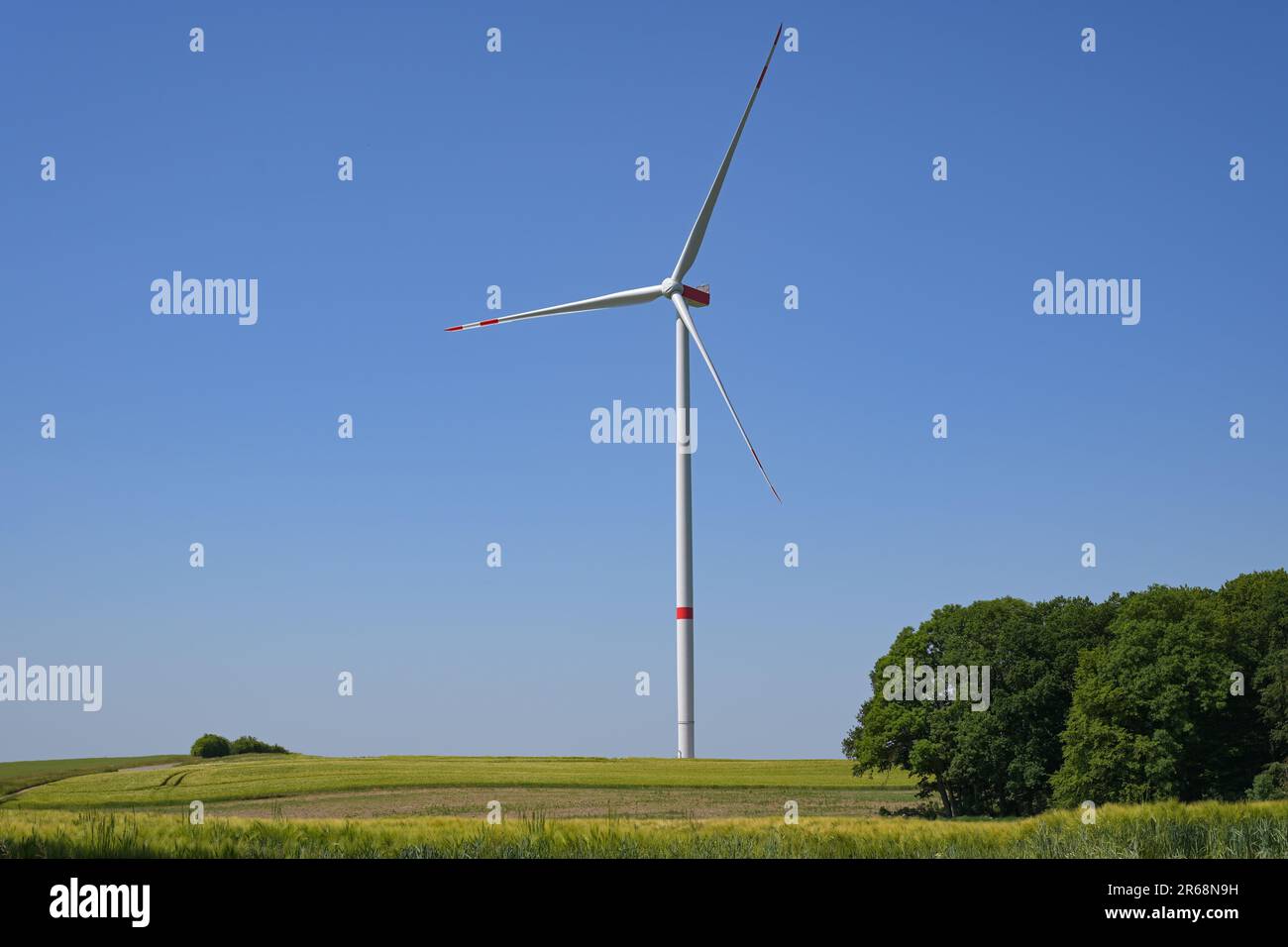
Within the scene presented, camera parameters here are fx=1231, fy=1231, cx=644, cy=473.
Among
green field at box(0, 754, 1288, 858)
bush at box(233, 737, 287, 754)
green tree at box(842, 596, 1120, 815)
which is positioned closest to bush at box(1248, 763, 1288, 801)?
green tree at box(842, 596, 1120, 815)

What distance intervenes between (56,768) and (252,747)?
40.5 feet

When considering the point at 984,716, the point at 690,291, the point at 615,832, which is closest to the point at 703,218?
the point at 690,291

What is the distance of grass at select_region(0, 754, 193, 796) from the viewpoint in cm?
6609

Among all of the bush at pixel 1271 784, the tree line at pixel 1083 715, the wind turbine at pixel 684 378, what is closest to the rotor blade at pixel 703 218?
the wind turbine at pixel 684 378

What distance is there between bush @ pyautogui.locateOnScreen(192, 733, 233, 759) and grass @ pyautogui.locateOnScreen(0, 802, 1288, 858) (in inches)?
1952

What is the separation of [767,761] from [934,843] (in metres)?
45.5

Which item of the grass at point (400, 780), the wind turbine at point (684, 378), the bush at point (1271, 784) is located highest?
the wind turbine at point (684, 378)

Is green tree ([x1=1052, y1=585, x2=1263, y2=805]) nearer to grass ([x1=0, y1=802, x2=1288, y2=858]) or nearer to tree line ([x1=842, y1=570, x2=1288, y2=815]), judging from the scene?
tree line ([x1=842, y1=570, x2=1288, y2=815])

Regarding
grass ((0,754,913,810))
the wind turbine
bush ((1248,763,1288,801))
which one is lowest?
bush ((1248,763,1288,801))

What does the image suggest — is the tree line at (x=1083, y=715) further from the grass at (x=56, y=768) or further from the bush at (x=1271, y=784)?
the grass at (x=56, y=768)

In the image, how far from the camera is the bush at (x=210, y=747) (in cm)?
8006

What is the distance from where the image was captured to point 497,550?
60938mm

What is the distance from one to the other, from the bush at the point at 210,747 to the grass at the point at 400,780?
2.43m
